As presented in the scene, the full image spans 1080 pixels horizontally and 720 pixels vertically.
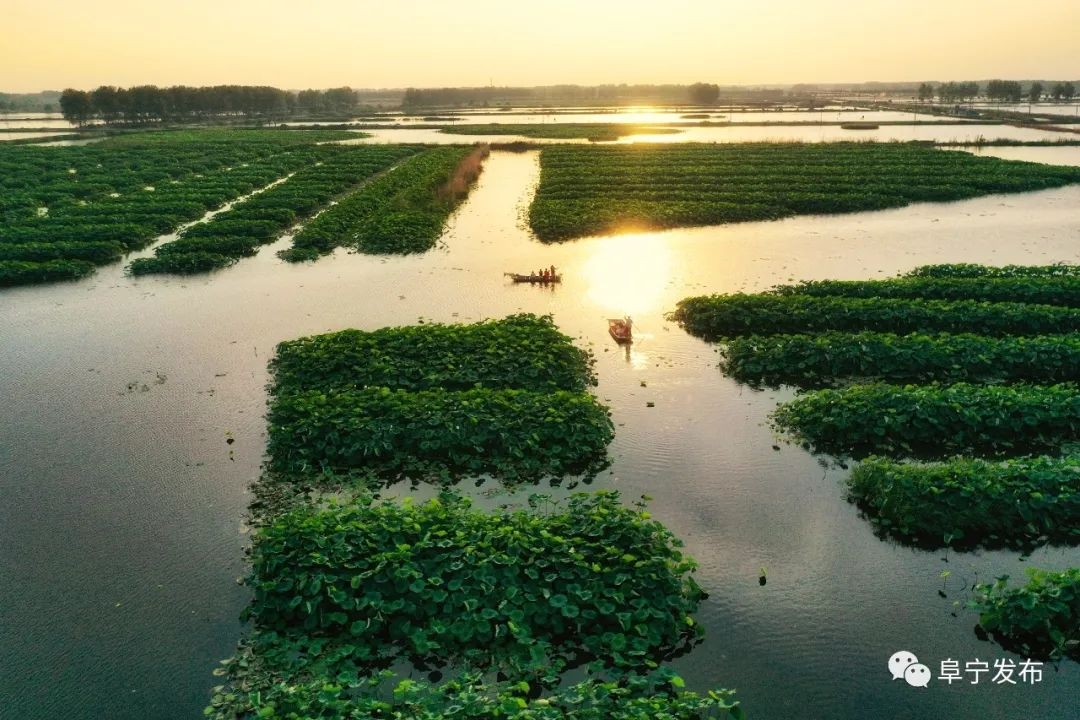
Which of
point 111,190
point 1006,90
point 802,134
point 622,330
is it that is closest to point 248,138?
point 111,190

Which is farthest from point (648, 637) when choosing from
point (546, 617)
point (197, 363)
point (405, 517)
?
point (197, 363)

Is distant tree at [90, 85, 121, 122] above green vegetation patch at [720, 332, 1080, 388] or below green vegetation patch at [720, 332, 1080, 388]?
above

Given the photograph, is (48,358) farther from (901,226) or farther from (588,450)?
(901,226)

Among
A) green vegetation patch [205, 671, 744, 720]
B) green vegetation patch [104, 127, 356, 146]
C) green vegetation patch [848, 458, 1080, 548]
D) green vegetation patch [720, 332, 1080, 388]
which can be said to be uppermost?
green vegetation patch [104, 127, 356, 146]

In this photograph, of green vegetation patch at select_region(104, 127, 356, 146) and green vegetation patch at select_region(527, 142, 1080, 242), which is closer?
green vegetation patch at select_region(527, 142, 1080, 242)

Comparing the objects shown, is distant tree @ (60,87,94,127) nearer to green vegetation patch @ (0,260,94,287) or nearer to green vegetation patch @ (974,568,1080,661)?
green vegetation patch @ (0,260,94,287)

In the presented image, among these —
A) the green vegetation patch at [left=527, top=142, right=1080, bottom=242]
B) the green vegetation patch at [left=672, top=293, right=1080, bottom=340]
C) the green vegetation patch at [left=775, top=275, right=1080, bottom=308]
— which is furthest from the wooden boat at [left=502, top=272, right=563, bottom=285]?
the green vegetation patch at [left=775, top=275, right=1080, bottom=308]
